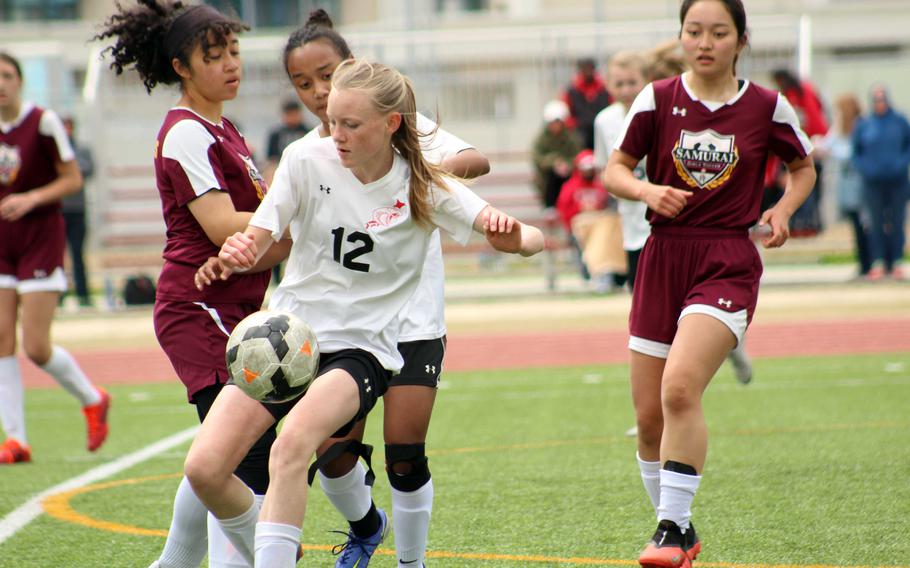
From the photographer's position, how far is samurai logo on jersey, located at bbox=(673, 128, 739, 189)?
15.9ft

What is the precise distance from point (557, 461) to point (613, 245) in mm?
6665

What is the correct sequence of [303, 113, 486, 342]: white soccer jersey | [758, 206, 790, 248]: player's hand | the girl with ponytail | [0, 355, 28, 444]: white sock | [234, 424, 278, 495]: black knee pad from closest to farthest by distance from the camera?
[234, 424, 278, 495]: black knee pad
the girl with ponytail
[303, 113, 486, 342]: white soccer jersey
[758, 206, 790, 248]: player's hand
[0, 355, 28, 444]: white sock

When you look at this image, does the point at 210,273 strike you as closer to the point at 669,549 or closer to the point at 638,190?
the point at 638,190

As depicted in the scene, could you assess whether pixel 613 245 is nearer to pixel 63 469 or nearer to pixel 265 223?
pixel 63 469

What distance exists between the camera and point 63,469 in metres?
7.38

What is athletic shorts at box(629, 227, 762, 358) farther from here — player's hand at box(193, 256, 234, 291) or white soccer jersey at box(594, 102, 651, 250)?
white soccer jersey at box(594, 102, 651, 250)

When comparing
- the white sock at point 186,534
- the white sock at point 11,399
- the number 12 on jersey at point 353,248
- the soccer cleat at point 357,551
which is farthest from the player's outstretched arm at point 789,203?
the white sock at point 11,399

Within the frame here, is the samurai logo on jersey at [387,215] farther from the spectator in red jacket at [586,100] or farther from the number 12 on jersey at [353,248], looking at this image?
the spectator in red jacket at [586,100]

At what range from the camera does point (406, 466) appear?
4.53 meters

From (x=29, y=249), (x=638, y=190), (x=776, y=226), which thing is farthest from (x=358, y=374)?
(x=29, y=249)

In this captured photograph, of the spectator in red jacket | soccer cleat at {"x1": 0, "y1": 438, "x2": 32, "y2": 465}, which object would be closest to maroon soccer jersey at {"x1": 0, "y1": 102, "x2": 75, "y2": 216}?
soccer cleat at {"x1": 0, "y1": 438, "x2": 32, "y2": 465}

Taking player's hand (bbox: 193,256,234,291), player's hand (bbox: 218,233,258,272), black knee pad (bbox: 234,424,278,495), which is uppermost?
player's hand (bbox: 218,233,258,272)

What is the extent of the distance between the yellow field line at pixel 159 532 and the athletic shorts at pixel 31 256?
1338 millimetres

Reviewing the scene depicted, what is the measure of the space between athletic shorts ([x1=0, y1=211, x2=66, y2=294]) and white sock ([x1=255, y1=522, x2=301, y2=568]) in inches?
165
